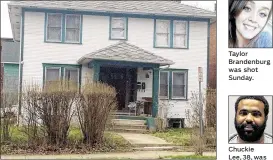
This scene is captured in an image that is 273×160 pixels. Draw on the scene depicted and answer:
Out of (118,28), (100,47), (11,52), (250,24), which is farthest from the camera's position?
(11,52)

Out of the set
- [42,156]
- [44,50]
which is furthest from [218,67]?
[44,50]

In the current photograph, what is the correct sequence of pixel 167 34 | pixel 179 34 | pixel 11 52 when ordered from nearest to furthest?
pixel 167 34
pixel 179 34
pixel 11 52

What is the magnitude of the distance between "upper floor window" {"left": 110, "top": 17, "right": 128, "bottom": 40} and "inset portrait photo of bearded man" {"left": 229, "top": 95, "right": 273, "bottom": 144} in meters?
19.0

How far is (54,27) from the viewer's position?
69.4ft

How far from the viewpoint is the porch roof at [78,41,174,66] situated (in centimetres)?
1945

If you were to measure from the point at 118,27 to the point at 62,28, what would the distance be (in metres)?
2.68

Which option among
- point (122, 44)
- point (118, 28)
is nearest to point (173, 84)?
point (122, 44)

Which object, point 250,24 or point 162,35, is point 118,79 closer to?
point 162,35

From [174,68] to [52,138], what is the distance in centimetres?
1044

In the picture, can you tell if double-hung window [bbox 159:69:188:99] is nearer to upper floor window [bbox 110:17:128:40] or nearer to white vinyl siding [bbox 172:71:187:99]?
white vinyl siding [bbox 172:71:187:99]

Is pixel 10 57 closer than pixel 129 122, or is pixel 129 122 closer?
pixel 129 122

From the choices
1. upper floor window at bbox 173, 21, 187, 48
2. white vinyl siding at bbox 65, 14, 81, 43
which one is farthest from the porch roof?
upper floor window at bbox 173, 21, 187, 48

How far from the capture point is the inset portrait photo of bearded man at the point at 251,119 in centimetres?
277

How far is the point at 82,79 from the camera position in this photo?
70.6 ft
